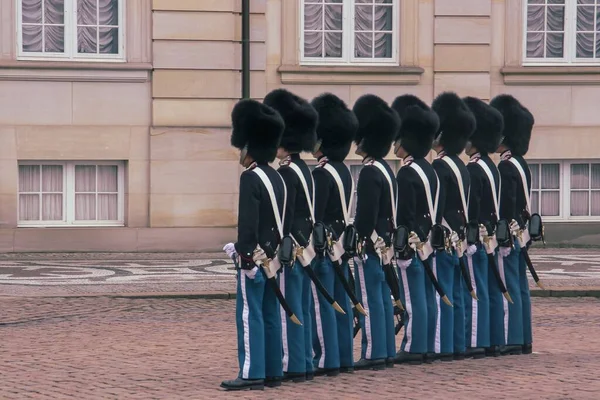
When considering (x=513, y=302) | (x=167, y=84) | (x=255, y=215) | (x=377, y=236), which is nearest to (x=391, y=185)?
(x=377, y=236)

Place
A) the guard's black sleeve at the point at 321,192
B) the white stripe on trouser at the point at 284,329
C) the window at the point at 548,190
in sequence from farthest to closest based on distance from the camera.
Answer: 1. the window at the point at 548,190
2. the guard's black sleeve at the point at 321,192
3. the white stripe on trouser at the point at 284,329

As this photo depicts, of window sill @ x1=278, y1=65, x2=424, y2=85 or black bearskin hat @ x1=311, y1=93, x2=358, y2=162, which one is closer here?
black bearskin hat @ x1=311, y1=93, x2=358, y2=162

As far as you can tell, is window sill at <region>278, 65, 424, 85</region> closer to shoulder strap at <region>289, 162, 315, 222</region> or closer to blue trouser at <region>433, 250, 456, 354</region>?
blue trouser at <region>433, 250, 456, 354</region>

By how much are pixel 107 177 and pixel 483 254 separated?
37.8 feet

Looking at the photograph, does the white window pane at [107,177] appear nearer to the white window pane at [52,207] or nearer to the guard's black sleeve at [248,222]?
the white window pane at [52,207]

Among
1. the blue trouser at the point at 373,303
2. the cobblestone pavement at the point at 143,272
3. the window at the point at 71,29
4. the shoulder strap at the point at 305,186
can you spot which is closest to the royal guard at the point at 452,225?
the blue trouser at the point at 373,303

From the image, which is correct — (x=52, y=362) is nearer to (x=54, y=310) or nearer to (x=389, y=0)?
(x=54, y=310)

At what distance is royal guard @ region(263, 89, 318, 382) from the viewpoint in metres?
10.4

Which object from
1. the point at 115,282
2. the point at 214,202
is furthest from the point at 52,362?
the point at 214,202

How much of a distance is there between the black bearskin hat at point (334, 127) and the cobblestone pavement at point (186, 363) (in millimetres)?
1626

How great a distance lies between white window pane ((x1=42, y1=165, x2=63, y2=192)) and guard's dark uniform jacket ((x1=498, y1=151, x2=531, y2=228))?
1143cm

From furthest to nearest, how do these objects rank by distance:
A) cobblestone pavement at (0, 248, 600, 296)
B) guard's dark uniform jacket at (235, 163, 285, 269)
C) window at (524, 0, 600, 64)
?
window at (524, 0, 600, 64)
cobblestone pavement at (0, 248, 600, 296)
guard's dark uniform jacket at (235, 163, 285, 269)

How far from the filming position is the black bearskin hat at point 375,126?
448 inches

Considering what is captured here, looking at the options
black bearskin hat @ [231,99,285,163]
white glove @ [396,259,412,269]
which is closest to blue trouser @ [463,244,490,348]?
white glove @ [396,259,412,269]
